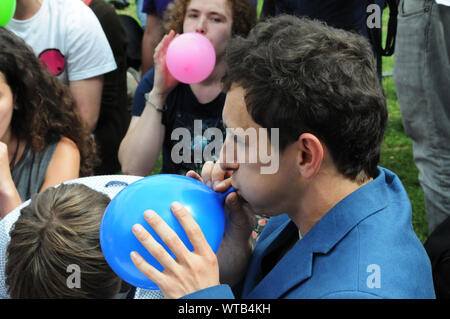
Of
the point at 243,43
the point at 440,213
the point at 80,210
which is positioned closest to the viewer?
the point at 243,43

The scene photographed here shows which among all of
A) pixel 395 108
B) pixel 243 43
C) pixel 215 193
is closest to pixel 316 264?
pixel 215 193

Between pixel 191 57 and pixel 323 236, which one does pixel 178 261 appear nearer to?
pixel 323 236

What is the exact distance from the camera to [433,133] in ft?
8.78

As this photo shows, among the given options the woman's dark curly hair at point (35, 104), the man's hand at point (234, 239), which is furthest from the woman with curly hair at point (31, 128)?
the man's hand at point (234, 239)

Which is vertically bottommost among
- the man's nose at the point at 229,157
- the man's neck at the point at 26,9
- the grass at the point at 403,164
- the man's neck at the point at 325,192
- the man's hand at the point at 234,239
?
the grass at the point at 403,164

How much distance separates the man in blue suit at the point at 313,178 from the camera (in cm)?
116

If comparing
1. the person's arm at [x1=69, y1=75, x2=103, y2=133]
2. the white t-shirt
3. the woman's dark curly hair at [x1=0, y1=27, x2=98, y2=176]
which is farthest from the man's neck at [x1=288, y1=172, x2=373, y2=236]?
the white t-shirt

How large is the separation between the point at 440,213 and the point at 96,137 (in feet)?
7.02

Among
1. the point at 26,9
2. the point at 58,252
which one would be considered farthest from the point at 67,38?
the point at 58,252

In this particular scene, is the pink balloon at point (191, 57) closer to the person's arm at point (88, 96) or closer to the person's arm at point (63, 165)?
the person's arm at point (63, 165)

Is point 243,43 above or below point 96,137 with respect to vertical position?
above

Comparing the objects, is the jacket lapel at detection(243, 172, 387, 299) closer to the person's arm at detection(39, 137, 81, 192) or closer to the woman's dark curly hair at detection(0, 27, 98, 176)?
the person's arm at detection(39, 137, 81, 192)

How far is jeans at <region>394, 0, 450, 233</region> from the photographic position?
8.34 feet
